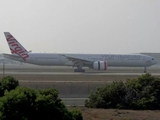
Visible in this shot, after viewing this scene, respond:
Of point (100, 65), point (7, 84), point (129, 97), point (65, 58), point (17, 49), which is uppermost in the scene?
point (17, 49)

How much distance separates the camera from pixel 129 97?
2125 cm

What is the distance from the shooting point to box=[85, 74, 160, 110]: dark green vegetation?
2086cm

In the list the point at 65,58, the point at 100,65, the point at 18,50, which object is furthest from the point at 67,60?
the point at 18,50

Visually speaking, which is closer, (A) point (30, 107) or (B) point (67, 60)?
(A) point (30, 107)

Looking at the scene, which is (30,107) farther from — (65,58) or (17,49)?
(17,49)

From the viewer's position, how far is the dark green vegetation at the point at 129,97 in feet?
68.4

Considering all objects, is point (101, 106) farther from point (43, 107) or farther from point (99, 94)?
point (43, 107)

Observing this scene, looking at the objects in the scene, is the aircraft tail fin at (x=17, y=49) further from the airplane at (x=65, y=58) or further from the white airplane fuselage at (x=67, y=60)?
the white airplane fuselage at (x=67, y=60)

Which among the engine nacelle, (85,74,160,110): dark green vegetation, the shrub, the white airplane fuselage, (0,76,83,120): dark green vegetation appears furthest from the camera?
the white airplane fuselage

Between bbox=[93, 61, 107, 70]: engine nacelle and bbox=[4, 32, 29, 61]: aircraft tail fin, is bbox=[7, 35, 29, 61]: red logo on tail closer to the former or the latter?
bbox=[4, 32, 29, 61]: aircraft tail fin

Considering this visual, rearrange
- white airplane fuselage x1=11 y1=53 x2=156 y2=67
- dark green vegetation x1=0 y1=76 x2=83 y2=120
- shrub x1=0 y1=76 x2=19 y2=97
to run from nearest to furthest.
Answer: dark green vegetation x1=0 y1=76 x2=83 y2=120 < shrub x1=0 y1=76 x2=19 y2=97 < white airplane fuselage x1=11 y1=53 x2=156 y2=67

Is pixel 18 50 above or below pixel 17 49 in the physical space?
below

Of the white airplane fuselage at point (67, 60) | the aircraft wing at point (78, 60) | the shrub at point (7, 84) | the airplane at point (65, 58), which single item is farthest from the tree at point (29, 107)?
the white airplane fuselage at point (67, 60)

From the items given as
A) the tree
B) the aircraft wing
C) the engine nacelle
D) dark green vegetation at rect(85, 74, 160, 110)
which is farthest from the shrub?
the aircraft wing
